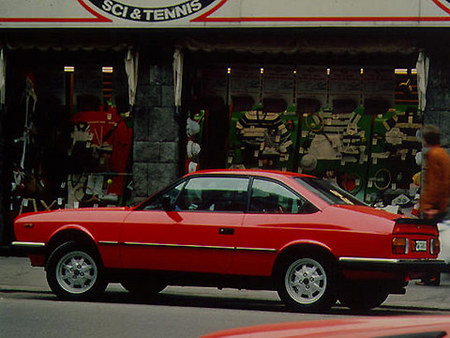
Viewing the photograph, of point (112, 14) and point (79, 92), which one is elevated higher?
point (112, 14)

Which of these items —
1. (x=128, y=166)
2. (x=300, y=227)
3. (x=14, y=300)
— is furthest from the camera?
(x=128, y=166)

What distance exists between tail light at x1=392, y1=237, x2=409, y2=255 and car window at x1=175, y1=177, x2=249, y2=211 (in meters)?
1.72

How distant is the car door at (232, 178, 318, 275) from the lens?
9242mm

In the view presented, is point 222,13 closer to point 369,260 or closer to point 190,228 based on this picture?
point 190,228

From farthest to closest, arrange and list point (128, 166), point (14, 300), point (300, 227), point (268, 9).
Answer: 1. point (128, 166)
2. point (268, 9)
3. point (14, 300)
4. point (300, 227)

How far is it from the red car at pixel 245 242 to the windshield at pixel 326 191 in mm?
21

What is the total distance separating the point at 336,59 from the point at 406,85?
127 centimetres

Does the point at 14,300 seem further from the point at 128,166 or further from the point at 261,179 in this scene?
the point at 128,166

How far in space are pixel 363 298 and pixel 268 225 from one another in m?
1.54

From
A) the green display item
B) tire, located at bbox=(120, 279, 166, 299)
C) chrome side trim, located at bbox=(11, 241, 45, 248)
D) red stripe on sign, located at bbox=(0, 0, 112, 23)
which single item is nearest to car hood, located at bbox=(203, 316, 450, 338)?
chrome side trim, located at bbox=(11, 241, 45, 248)

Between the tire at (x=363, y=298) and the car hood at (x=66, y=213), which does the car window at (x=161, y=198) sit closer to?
the car hood at (x=66, y=213)

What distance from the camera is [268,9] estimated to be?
570 inches

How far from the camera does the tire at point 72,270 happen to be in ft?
32.6

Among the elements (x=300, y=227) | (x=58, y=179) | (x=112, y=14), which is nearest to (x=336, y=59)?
(x=112, y=14)
